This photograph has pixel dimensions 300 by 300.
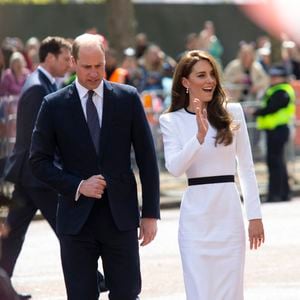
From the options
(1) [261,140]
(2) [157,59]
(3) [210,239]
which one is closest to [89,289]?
(3) [210,239]

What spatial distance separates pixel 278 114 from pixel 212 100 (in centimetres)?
1066

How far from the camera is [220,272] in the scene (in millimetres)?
6582

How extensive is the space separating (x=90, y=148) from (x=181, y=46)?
66.6 feet

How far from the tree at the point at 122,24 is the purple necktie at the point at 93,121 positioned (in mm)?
15499

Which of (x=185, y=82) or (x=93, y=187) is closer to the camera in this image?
(x=93, y=187)

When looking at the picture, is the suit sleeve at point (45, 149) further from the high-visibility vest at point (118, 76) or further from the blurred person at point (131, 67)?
the blurred person at point (131, 67)

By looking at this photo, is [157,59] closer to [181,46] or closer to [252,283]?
[181,46]

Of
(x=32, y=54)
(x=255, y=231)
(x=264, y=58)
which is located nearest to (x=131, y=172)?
(x=255, y=231)

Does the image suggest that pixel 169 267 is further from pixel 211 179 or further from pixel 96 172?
pixel 96 172

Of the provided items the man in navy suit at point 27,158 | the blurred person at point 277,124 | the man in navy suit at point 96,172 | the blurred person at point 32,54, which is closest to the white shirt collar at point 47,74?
the man in navy suit at point 27,158

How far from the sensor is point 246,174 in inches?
265

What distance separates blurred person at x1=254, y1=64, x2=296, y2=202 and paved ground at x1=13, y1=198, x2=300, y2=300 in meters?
3.10

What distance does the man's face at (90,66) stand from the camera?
6605mm

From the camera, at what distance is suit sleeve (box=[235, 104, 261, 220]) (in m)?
6.71
